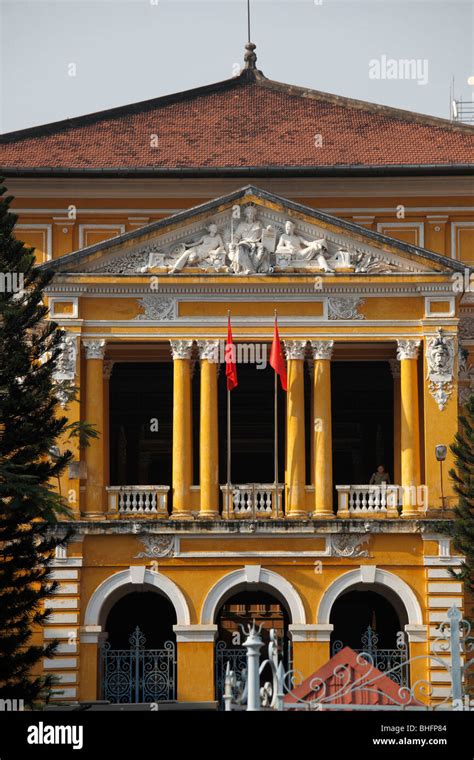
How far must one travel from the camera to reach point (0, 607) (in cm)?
3794

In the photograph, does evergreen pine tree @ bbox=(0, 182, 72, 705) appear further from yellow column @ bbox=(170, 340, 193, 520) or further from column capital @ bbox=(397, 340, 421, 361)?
column capital @ bbox=(397, 340, 421, 361)

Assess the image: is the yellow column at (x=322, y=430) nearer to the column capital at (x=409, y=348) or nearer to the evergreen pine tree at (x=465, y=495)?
the column capital at (x=409, y=348)

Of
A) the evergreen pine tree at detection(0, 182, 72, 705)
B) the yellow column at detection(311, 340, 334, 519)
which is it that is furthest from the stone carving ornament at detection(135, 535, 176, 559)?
the evergreen pine tree at detection(0, 182, 72, 705)

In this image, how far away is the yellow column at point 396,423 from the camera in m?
47.0

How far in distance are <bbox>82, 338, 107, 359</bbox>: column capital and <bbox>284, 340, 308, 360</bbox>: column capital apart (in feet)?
14.6

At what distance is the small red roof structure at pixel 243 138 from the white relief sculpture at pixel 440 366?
666 centimetres

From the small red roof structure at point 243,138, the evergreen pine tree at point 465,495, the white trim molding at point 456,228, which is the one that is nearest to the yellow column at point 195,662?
the evergreen pine tree at point 465,495

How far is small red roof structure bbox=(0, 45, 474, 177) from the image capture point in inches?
1984

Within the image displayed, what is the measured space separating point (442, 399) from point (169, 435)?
10617mm

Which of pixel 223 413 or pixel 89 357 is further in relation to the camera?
pixel 223 413

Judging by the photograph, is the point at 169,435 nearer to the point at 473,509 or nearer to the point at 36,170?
the point at 36,170
